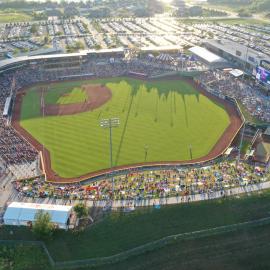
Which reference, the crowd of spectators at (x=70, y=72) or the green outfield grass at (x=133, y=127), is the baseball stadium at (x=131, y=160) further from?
the crowd of spectators at (x=70, y=72)

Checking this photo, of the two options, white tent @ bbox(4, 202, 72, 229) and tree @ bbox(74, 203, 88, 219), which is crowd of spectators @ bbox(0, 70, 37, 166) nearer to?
white tent @ bbox(4, 202, 72, 229)

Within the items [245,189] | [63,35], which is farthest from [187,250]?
[63,35]

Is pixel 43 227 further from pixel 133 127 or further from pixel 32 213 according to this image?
pixel 133 127

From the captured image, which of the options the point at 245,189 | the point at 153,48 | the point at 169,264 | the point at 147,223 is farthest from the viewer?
the point at 153,48

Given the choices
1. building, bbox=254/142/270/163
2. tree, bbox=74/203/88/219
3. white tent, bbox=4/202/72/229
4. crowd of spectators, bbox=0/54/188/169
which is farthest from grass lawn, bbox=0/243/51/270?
crowd of spectators, bbox=0/54/188/169

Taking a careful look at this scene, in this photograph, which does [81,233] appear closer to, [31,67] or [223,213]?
[223,213]

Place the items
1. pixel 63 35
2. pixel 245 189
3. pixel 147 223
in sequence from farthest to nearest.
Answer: pixel 63 35
pixel 245 189
pixel 147 223
